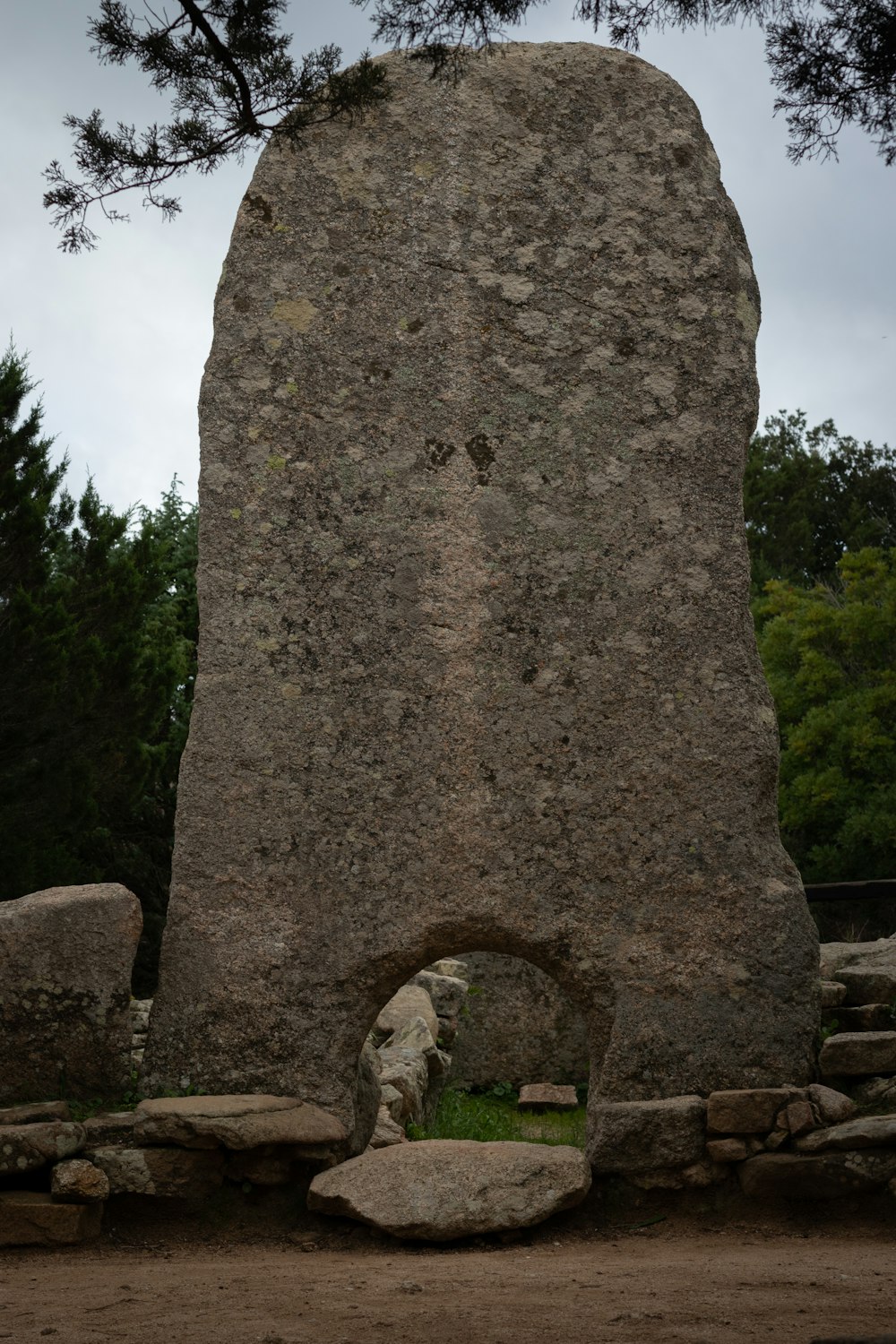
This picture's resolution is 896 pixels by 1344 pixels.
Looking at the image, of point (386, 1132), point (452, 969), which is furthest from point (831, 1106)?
point (452, 969)

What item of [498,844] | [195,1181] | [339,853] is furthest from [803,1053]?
[195,1181]

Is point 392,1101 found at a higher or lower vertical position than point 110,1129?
lower

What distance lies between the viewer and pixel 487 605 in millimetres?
5457

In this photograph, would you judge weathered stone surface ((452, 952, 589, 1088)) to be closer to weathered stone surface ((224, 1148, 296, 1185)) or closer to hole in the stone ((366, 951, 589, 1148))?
hole in the stone ((366, 951, 589, 1148))

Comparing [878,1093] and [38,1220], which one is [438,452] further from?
[38,1220]

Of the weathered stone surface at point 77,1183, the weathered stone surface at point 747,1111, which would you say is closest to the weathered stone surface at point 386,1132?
the weathered stone surface at point 77,1183

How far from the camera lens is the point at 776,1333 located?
3.11m

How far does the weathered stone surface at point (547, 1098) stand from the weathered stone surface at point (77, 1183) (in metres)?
4.23

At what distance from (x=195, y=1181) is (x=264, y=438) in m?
3.01

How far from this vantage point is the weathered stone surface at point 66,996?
498 centimetres

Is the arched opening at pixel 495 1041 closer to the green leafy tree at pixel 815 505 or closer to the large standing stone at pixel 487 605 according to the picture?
the large standing stone at pixel 487 605

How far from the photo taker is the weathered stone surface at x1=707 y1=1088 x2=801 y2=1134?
4793 mm

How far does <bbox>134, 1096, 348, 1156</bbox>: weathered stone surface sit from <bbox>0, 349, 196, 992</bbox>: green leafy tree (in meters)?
7.04

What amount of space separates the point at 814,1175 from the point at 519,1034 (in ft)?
14.9
